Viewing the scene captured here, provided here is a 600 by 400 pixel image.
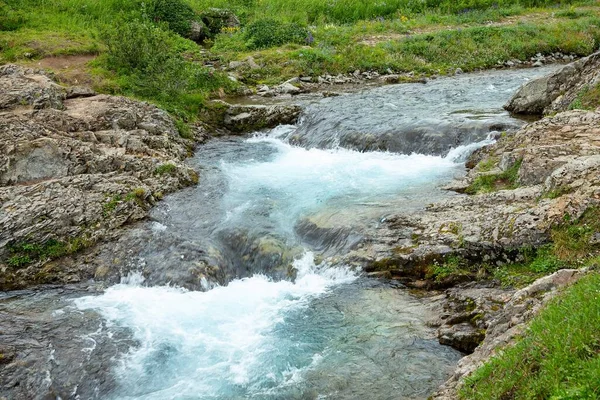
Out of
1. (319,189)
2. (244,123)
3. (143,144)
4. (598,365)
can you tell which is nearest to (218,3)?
(244,123)

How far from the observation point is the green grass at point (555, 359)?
463 centimetres

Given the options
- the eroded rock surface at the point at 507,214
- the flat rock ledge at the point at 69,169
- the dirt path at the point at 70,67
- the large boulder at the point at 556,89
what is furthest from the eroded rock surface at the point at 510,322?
the dirt path at the point at 70,67

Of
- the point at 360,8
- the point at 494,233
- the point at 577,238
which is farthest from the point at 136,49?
the point at 360,8

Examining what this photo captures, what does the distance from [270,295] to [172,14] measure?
28858 millimetres

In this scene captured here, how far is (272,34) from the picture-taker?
110 ft

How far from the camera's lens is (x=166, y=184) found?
15477 millimetres

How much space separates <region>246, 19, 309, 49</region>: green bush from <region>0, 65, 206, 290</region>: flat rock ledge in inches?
607

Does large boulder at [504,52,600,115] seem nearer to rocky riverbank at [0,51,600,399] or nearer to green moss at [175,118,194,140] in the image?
rocky riverbank at [0,51,600,399]

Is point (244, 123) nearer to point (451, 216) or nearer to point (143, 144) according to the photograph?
point (143, 144)

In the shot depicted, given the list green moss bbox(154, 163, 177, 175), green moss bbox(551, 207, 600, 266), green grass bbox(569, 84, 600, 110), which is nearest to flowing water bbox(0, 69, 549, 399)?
green moss bbox(154, 163, 177, 175)

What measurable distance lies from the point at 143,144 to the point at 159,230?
4.66 metres

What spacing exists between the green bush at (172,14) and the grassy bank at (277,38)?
7 centimetres

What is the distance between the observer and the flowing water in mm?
8102

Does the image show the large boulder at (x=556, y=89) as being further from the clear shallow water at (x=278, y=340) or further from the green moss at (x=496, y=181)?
the clear shallow water at (x=278, y=340)
